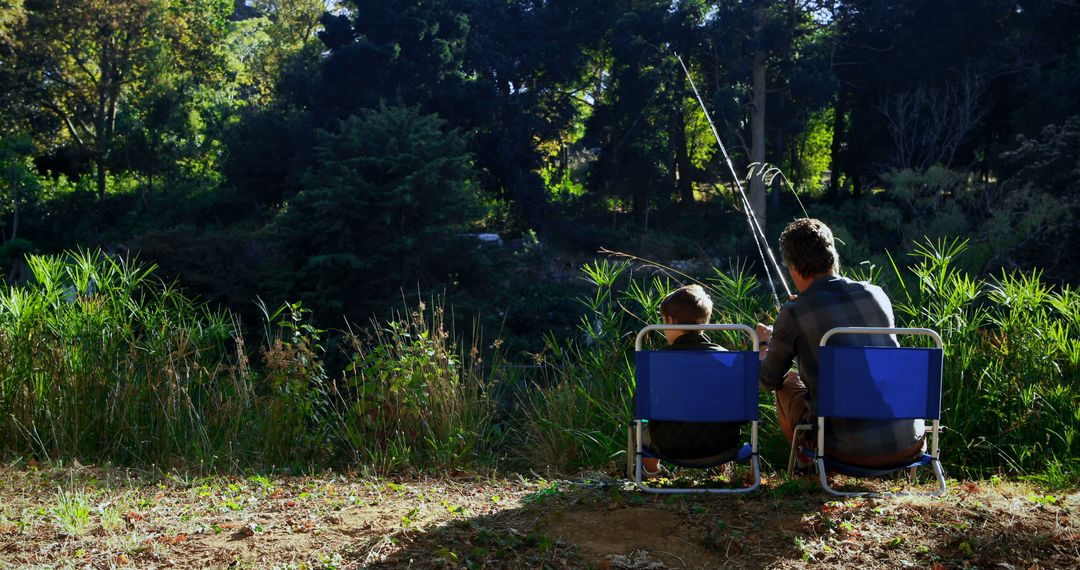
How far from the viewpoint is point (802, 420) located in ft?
13.0

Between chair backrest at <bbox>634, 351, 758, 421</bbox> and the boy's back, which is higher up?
chair backrest at <bbox>634, 351, 758, 421</bbox>

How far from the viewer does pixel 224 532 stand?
3520 millimetres

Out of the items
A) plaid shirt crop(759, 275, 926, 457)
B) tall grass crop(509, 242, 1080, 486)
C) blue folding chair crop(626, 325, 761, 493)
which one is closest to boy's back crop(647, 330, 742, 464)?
blue folding chair crop(626, 325, 761, 493)

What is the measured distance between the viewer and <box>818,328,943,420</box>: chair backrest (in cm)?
362

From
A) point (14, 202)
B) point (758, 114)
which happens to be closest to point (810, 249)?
point (758, 114)

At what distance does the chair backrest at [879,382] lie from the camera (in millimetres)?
3615

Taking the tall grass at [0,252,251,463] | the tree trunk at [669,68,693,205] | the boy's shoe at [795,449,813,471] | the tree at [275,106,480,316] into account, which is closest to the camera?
the boy's shoe at [795,449,813,471]

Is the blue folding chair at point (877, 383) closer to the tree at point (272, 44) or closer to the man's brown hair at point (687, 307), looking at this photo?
the man's brown hair at point (687, 307)

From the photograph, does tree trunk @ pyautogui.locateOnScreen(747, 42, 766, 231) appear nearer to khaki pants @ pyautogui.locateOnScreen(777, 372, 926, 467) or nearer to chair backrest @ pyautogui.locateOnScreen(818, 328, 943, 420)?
khaki pants @ pyautogui.locateOnScreen(777, 372, 926, 467)

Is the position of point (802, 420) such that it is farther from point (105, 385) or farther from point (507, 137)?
point (507, 137)

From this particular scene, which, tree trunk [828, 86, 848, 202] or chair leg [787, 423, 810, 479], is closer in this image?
chair leg [787, 423, 810, 479]

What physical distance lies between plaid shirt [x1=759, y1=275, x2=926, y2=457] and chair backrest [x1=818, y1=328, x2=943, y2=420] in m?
0.09

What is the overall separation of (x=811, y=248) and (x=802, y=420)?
71 cm

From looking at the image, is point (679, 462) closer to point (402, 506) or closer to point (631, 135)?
point (402, 506)
